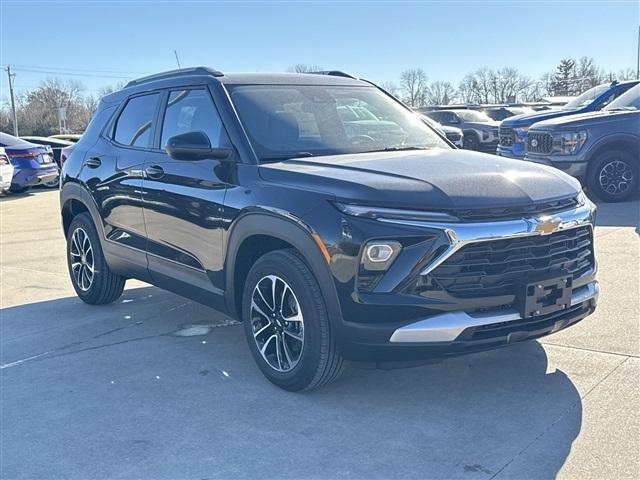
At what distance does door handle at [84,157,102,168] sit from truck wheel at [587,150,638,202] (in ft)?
23.7

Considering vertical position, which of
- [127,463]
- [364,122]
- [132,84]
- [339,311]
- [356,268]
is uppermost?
[132,84]

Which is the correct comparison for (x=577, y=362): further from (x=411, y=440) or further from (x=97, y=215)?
(x=97, y=215)

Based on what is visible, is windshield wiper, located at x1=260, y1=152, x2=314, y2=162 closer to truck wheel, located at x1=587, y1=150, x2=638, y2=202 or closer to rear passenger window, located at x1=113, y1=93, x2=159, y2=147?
rear passenger window, located at x1=113, y1=93, x2=159, y2=147

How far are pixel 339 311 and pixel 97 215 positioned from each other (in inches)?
125

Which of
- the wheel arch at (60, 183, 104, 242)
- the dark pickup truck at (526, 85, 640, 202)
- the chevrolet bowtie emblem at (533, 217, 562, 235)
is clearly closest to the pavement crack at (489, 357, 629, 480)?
the chevrolet bowtie emblem at (533, 217, 562, 235)

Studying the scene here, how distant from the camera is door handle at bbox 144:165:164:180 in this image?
492cm

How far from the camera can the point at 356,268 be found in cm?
342

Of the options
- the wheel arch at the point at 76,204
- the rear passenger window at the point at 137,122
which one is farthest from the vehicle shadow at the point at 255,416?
the rear passenger window at the point at 137,122

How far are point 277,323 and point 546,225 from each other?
1593 millimetres

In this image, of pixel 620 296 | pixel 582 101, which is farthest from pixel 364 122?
pixel 582 101

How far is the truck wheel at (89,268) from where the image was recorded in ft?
19.9

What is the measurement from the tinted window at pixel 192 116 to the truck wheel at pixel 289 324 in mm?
988

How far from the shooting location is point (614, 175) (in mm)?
10133

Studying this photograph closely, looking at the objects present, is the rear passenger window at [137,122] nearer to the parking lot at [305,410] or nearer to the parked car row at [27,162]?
the parking lot at [305,410]
